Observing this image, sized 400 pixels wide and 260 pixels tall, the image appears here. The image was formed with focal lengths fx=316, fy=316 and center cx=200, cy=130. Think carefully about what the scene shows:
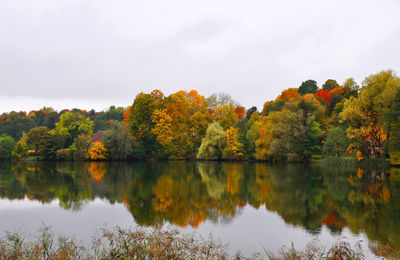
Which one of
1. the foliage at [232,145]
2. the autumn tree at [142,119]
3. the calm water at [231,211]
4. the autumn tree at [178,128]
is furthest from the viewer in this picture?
the autumn tree at [142,119]

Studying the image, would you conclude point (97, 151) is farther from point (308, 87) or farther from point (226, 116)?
point (308, 87)

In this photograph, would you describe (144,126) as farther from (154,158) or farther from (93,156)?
(93,156)

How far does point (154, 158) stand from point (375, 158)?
31636mm

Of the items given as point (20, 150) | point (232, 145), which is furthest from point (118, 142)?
point (20, 150)

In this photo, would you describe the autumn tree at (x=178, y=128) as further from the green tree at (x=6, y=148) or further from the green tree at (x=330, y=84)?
the green tree at (x=330, y=84)

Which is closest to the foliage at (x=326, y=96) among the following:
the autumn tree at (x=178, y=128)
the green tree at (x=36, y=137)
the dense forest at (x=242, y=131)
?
the dense forest at (x=242, y=131)

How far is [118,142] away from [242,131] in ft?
61.3

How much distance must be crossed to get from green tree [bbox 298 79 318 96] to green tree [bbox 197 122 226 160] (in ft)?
79.4

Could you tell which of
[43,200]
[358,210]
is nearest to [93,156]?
[43,200]

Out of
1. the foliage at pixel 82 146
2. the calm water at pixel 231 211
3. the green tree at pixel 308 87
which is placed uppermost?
the green tree at pixel 308 87

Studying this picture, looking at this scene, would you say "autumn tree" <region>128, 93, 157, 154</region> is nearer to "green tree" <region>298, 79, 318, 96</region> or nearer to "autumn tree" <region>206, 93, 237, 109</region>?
"autumn tree" <region>206, 93, 237, 109</region>

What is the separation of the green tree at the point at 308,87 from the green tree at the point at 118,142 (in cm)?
3512

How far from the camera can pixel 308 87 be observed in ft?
202

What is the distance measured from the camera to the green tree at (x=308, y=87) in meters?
61.5
